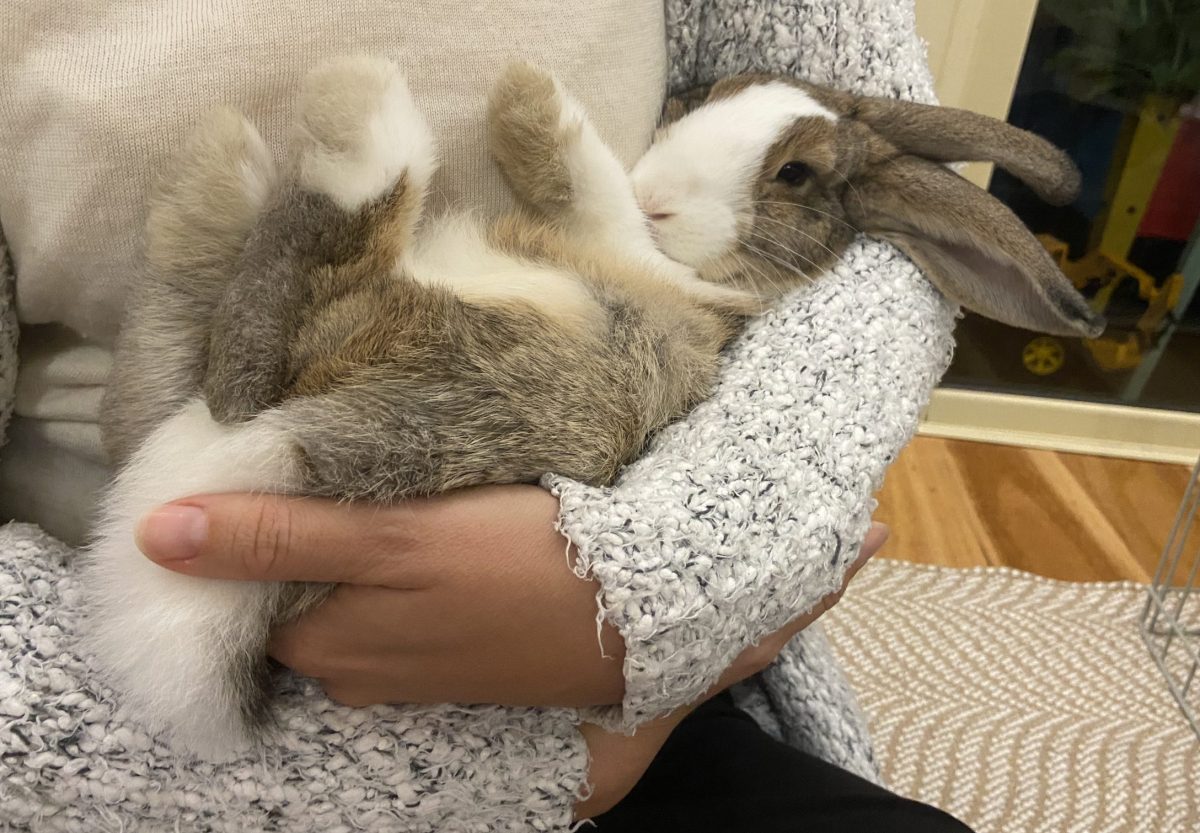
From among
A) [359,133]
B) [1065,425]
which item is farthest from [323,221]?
[1065,425]

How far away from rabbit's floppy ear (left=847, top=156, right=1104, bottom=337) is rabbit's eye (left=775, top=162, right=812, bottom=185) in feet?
0.21

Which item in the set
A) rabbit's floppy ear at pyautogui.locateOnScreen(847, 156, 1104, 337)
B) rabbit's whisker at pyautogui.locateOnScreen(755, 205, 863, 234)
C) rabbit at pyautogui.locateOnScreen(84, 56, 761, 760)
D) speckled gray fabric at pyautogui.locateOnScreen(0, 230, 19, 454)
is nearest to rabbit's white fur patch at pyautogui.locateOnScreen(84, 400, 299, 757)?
rabbit at pyautogui.locateOnScreen(84, 56, 761, 760)

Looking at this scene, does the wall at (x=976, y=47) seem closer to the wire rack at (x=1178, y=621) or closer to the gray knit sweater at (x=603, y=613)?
the wire rack at (x=1178, y=621)

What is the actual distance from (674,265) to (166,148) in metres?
0.50

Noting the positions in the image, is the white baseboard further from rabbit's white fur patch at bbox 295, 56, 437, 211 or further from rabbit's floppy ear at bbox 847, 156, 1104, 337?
rabbit's white fur patch at bbox 295, 56, 437, 211

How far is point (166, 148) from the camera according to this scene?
63 cm

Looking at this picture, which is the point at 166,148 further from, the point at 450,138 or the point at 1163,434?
the point at 1163,434

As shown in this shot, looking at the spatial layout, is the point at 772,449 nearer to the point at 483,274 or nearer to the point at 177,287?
the point at 483,274

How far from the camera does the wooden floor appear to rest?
1902 millimetres

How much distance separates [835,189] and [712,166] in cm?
18

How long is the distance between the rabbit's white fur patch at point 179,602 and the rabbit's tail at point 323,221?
4 centimetres

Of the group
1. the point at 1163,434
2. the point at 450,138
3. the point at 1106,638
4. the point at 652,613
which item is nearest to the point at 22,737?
the point at 652,613

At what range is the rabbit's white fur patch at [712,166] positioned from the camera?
0.91 metres

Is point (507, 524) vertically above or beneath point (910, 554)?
above
